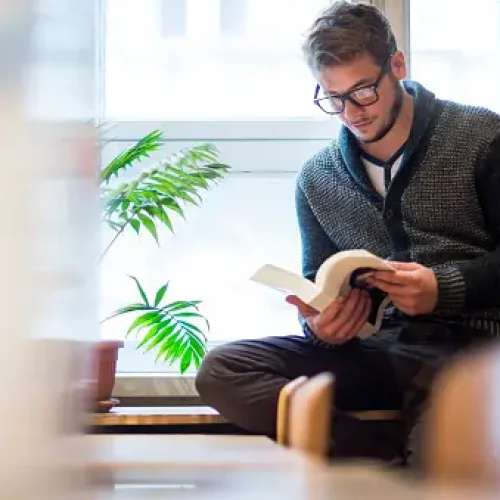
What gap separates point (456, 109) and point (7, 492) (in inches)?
58.0

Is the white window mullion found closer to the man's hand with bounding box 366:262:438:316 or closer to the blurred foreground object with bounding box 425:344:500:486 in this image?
the man's hand with bounding box 366:262:438:316

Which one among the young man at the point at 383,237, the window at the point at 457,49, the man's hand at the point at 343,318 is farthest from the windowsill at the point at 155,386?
the window at the point at 457,49

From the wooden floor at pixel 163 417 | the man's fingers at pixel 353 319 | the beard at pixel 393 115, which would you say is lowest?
the wooden floor at pixel 163 417

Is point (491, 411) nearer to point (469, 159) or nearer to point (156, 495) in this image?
point (156, 495)

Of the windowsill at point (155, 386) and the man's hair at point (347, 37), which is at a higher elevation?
the man's hair at point (347, 37)

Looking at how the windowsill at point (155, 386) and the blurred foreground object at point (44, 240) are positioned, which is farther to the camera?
the windowsill at point (155, 386)

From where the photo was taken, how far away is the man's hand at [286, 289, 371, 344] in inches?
52.7

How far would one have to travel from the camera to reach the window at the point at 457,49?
80.1 inches

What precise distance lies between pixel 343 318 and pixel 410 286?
0.38 feet

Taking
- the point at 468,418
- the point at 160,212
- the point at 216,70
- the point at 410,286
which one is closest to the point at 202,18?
the point at 216,70

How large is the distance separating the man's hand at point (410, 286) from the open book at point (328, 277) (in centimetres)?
2

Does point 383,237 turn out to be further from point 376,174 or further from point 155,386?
point 155,386

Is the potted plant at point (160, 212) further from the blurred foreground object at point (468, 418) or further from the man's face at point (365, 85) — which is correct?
the blurred foreground object at point (468, 418)

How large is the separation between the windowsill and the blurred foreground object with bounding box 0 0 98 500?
66.0 inches
